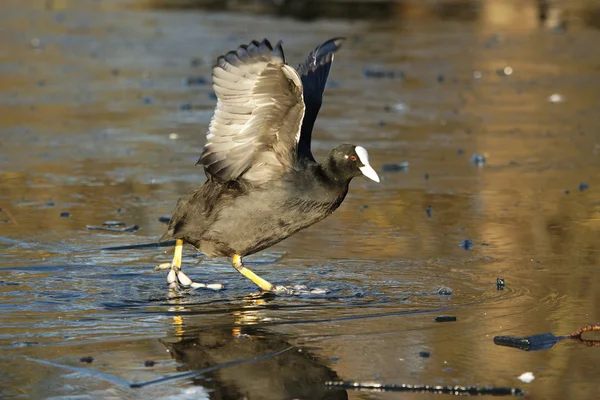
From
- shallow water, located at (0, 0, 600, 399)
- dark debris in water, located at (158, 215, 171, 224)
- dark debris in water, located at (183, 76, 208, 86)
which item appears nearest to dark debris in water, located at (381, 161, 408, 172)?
shallow water, located at (0, 0, 600, 399)

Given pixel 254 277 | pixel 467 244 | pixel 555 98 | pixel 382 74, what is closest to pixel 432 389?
pixel 254 277

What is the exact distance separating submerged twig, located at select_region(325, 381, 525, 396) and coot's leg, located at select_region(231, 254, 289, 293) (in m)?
1.78

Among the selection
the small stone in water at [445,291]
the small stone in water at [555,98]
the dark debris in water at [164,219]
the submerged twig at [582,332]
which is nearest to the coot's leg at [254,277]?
the small stone in water at [445,291]

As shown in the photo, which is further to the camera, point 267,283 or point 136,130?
point 136,130

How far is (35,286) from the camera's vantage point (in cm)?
679

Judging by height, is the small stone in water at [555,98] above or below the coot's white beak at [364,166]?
below

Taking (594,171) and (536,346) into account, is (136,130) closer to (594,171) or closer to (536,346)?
(594,171)

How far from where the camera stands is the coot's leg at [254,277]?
6793mm

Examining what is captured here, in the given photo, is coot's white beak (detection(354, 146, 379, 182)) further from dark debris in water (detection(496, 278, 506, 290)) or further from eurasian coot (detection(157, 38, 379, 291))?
dark debris in water (detection(496, 278, 506, 290))

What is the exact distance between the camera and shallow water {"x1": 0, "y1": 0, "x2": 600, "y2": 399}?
538 cm

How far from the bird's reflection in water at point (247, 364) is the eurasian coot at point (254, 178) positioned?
2.95 ft

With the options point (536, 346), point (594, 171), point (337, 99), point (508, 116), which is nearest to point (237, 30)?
point (337, 99)

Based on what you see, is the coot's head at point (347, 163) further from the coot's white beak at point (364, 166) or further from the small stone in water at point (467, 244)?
the small stone in water at point (467, 244)

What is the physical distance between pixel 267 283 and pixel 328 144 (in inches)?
183
